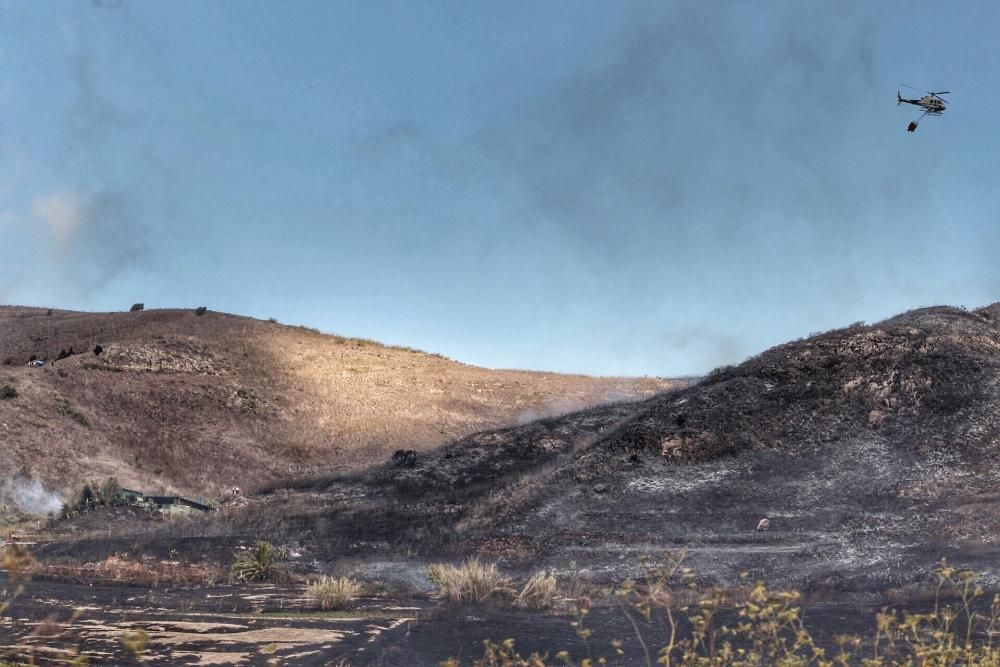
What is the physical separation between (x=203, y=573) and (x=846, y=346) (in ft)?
79.8

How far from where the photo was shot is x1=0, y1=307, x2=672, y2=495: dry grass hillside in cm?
4400

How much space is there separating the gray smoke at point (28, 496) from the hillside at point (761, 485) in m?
8.49

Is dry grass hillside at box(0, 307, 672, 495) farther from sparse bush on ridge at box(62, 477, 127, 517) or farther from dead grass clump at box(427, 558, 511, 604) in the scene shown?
dead grass clump at box(427, 558, 511, 604)

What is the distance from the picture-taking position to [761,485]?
26.5m

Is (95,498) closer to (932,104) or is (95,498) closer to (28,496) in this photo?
(28,496)

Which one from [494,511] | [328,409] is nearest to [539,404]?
[328,409]

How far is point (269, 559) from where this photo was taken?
20.0 m

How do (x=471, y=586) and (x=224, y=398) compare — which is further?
(x=224, y=398)

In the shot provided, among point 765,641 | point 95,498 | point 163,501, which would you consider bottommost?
point 765,641

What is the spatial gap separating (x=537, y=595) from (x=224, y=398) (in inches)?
1710

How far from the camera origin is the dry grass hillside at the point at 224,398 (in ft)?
144

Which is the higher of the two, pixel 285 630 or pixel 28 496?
pixel 28 496

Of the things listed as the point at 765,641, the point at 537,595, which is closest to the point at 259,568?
the point at 537,595

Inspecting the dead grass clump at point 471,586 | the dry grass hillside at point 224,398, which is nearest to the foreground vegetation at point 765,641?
Answer: the dead grass clump at point 471,586
